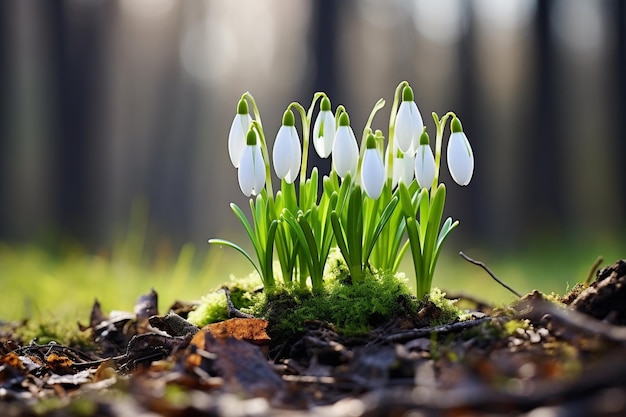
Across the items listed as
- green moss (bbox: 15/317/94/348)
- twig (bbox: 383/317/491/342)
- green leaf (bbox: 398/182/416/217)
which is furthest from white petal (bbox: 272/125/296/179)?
green moss (bbox: 15/317/94/348)

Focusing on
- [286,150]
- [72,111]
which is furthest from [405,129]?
[72,111]

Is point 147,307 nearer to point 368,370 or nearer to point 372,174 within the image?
point 372,174

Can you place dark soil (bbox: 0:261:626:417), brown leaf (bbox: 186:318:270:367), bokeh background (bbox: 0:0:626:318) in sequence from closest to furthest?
dark soil (bbox: 0:261:626:417) → brown leaf (bbox: 186:318:270:367) → bokeh background (bbox: 0:0:626:318)

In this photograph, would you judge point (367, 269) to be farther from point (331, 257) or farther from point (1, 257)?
point (1, 257)

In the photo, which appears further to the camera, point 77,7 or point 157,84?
point 157,84

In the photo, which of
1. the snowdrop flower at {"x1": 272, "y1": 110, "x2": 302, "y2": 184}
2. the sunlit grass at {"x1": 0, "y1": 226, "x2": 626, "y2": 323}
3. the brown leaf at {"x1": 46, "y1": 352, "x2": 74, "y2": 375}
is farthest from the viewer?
the sunlit grass at {"x1": 0, "y1": 226, "x2": 626, "y2": 323}

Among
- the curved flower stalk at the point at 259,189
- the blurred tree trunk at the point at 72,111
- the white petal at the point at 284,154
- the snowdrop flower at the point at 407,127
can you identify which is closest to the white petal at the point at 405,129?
the snowdrop flower at the point at 407,127

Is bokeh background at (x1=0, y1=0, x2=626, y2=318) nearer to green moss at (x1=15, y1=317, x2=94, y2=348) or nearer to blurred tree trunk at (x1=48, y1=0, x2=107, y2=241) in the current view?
blurred tree trunk at (x1=48, y1=0, x2=107, y2=241)

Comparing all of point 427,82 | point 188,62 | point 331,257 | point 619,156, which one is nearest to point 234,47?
point 188,62

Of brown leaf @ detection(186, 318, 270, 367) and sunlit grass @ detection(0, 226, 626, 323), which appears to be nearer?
brown leaf @ detection(186, 318, 270, 367)

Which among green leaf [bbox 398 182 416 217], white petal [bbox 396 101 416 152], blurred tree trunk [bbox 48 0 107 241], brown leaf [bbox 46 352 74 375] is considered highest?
blurred tree trunk [bbox 48 0 107 241]
